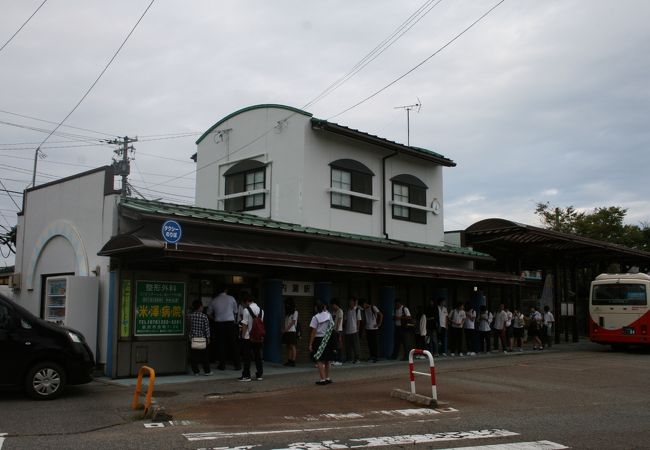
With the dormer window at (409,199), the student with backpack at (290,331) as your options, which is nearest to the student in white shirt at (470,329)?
the dormer window at (409,199)

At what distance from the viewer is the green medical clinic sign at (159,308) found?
13328mm

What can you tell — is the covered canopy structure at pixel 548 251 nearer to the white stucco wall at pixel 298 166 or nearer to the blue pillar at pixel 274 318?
the white stucco wall at pixel 298 166

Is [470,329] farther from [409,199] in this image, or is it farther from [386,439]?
[386,439]

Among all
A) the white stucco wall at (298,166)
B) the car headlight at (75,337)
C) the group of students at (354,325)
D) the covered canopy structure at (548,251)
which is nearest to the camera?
the car headlight at (75,337)

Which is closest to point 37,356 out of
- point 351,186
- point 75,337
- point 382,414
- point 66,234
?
point 75,337

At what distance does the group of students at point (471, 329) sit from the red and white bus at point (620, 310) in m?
1.88

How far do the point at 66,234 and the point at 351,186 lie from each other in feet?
29.0

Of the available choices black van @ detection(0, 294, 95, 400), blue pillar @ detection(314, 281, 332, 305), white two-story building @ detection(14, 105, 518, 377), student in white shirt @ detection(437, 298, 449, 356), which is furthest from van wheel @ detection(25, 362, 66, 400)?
student in white shirt @ detection(437, 298, 449, 356)

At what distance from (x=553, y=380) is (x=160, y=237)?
31.0ft

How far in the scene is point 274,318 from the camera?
16.1 meters

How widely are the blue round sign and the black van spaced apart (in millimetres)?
2523

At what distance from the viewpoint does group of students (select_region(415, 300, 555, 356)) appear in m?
19.0

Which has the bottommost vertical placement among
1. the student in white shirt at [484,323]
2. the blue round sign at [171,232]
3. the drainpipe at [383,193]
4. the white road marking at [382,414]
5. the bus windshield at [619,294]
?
the white road marking at [382,414]

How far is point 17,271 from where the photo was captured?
57.3 ft
